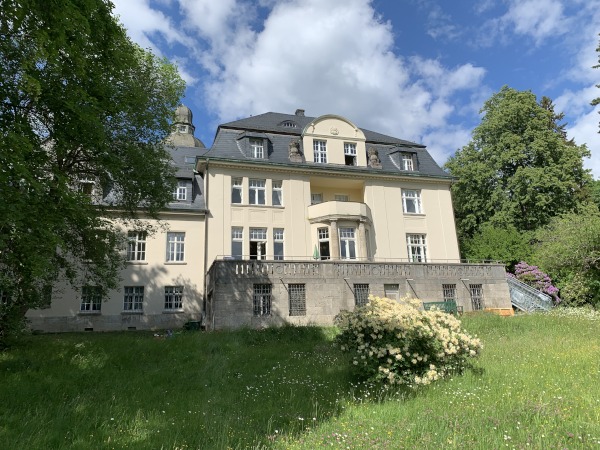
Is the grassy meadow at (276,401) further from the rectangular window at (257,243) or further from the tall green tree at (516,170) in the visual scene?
the tall green tree at (516,170)

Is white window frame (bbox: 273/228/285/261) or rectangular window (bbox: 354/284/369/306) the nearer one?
rectangular window (bbox: 354/284/369/306)

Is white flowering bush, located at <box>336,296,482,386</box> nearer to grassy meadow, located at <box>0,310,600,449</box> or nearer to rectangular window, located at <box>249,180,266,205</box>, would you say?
grassy meadow, located at <box>0,310,600,449</box>

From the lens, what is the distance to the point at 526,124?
37031 millimetres

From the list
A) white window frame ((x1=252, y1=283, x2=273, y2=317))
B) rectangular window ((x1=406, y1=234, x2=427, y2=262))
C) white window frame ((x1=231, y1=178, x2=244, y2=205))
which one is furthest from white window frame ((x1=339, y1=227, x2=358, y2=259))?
white window frame ((x1=252, y1=283, x2=273, y2=317))

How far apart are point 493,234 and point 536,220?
4484 mm

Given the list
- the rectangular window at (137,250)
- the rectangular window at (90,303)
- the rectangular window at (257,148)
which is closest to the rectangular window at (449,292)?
the rectangular window at (257,148)

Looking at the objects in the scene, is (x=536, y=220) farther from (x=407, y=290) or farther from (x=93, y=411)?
(x=93, y=411)

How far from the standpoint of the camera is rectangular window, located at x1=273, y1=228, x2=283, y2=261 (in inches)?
1027

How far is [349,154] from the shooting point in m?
29.3

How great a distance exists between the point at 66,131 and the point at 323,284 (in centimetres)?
1353

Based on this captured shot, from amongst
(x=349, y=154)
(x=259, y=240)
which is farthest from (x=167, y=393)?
(x=349, y=154)

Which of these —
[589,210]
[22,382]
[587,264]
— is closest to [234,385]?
[22,382]

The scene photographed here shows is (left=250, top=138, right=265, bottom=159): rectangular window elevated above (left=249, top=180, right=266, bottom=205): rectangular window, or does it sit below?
above

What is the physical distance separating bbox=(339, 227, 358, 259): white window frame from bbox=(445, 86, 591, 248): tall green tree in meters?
16.2
